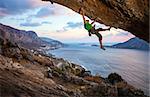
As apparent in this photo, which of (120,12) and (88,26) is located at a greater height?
(120,12)

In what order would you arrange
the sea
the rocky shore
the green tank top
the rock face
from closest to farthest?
the rock face → the green tank top → the rocky shore → the sea

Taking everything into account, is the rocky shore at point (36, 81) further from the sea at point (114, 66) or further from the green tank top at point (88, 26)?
the sea at point (114, 66)

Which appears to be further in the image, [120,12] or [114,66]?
[114,66]

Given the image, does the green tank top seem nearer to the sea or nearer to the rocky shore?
the rocky shore

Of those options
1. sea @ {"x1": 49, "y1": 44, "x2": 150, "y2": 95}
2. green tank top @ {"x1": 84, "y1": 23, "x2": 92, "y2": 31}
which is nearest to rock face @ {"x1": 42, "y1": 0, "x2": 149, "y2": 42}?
green tank top @ {"x1": 84, "y1": 23, "x2": 92, "y2": 31}

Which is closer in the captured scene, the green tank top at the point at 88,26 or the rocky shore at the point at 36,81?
the green tank top at the point at 88,26

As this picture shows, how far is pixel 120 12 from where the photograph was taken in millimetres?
9375

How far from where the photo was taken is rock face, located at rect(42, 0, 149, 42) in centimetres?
890

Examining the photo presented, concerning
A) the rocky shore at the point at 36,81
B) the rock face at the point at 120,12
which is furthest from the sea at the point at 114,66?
the rock face at the point at 120,12

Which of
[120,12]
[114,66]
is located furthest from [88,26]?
[114,66]

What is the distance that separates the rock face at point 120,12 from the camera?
29.2 feet

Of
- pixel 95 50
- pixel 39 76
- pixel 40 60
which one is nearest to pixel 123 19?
pixel 39 76

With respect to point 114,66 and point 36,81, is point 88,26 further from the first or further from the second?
point 114,66

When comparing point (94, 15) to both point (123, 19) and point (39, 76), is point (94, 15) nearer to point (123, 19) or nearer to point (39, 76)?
point (123, 19)
